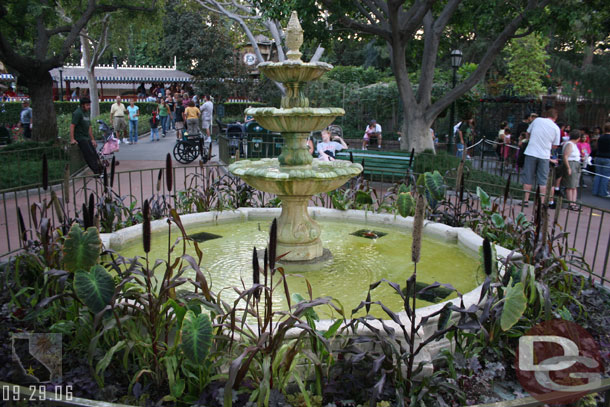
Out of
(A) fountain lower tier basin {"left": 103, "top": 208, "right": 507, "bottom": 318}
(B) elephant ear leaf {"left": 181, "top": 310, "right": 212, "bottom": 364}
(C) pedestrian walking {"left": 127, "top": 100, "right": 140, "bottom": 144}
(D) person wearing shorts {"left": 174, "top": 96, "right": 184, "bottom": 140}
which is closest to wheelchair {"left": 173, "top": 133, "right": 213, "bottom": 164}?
(D) person wearing shorts {"left": 174, "top": 96, "right": 184, "bottom": 140}

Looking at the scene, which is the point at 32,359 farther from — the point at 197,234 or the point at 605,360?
the point at 605,360

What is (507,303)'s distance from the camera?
3180mm

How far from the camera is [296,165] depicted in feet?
18.1

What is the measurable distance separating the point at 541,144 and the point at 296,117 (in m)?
6.04

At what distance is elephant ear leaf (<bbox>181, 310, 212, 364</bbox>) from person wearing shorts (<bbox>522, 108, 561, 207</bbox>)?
299 inches

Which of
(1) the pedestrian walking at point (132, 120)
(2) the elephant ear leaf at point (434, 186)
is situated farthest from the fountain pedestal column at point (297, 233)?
(1) the pedestrian walking at point (132, 120)

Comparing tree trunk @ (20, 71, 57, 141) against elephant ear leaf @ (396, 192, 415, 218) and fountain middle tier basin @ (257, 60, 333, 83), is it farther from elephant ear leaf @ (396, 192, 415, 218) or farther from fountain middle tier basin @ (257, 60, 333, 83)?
elephant ear leaf @ (396, 192, 415, 218)

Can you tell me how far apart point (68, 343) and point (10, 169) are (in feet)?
28.4

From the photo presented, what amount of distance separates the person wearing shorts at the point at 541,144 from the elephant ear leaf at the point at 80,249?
7656 millimetres

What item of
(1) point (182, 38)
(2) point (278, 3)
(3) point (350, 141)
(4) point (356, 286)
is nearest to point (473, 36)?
(3) point (350, 141)

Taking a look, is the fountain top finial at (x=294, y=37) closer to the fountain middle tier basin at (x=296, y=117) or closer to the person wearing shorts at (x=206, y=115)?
the fountain middle tier basin at (x=296, y=117)

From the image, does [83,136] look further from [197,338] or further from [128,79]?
[128,79]

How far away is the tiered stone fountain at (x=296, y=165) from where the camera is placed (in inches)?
191

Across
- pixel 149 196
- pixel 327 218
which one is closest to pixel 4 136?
pixel 149 196
